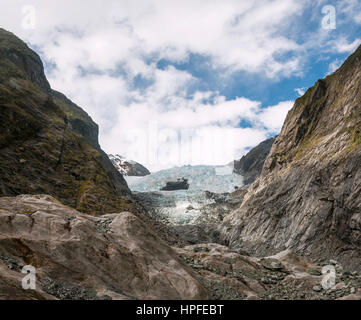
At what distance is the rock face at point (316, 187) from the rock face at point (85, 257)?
24.2 meters

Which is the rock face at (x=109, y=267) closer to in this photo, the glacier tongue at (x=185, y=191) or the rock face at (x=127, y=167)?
the glacier tongue at (x=185, y=191)

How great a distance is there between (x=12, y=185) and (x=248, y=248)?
32323 millimetres

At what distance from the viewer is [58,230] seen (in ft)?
48.8

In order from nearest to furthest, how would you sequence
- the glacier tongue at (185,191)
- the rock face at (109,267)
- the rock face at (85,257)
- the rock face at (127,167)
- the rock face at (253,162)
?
the rock face at (109,267), the rock face at (85,257), the glacier tongue at (185,191), the rock face at (253,162), the rock face at (127,167)

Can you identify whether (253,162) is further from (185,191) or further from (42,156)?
(42,156)

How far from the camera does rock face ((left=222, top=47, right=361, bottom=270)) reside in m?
34.2

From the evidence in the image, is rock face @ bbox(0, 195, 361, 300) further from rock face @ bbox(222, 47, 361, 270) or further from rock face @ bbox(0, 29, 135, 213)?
rock face @ bbox(0, 29, 135, 213)

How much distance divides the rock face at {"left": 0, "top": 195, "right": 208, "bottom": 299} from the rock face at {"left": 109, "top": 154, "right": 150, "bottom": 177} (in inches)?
5858

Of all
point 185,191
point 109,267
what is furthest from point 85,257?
point 185,191

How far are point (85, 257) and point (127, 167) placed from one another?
16299 centimetres

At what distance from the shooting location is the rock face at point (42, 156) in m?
35.0

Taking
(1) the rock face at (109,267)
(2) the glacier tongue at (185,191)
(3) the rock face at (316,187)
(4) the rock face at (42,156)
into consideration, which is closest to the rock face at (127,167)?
(2) the glacier tongue at (185,191)

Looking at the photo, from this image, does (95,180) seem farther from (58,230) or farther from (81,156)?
(58,230)

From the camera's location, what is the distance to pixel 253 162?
122 meters
